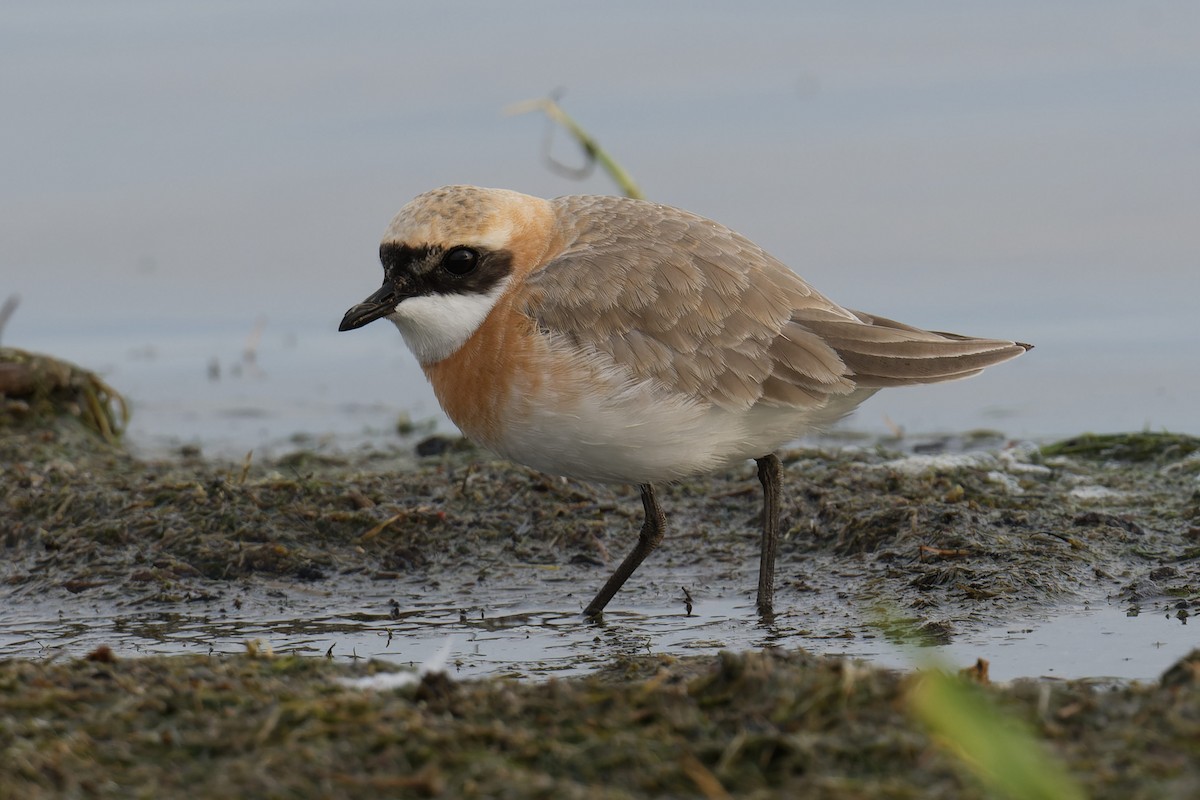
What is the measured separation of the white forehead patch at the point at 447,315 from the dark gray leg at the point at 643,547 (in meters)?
1.22

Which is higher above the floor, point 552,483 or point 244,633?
point 552,483

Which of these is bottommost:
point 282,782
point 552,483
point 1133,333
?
point 282,782

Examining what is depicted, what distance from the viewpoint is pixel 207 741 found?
15.0 ft

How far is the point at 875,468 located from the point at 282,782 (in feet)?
18.5

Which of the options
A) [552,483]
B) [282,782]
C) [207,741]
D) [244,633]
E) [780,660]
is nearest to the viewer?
[282,782]

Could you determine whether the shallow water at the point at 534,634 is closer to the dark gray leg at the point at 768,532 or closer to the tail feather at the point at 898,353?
the dark gray leg at the point at 768,532

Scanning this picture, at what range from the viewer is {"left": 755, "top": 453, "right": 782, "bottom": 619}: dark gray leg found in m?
7.50

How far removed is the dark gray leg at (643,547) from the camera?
7.67 metres

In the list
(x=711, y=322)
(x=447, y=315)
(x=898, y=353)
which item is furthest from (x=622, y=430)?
(x=898, y=353)

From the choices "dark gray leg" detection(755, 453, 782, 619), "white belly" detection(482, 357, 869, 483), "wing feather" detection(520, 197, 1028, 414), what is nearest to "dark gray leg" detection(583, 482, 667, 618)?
"dark gray leg" detection(755, 453, 782, 619)

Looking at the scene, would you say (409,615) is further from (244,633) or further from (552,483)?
(552,483)

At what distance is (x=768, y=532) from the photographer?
7.72 meters

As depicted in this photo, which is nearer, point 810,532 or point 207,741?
point 207,741

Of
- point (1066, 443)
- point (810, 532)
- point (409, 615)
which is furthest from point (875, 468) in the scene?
point (409, 615)
